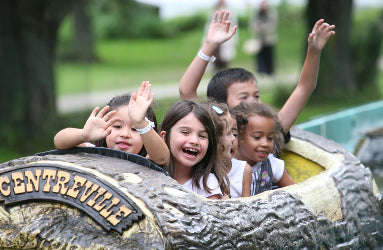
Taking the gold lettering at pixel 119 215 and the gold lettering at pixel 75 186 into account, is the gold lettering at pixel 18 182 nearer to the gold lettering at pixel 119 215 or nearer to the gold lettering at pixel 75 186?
the gold lettering at pixel 75 186

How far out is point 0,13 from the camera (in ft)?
23.9

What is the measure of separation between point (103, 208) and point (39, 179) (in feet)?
1.08

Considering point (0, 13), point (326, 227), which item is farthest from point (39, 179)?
point (0, 13)

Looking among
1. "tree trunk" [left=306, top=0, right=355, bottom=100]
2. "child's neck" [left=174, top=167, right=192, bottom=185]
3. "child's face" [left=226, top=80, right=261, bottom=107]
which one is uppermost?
"tree trunk" [left=306, top=0, right=355, bottom=100]

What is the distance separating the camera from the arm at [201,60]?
12.7 feet

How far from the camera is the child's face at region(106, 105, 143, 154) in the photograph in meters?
3.12

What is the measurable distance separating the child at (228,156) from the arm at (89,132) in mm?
597

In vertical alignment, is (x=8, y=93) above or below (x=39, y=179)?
above

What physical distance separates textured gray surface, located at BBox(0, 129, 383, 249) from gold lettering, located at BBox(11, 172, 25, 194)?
0.07 m

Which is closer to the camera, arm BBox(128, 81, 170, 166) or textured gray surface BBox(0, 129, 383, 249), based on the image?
textured gray surface BBox(0, 129, 383, 249)

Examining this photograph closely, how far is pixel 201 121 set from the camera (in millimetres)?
3088

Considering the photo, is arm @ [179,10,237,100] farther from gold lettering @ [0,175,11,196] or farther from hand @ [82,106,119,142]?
gold lettering @ [0,175,11,196]

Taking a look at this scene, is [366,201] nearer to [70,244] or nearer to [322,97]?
[70,244]

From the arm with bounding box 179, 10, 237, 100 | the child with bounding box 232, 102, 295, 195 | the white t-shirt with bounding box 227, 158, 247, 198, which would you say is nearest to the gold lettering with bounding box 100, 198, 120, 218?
the white t-shirt with bounding box 227, 158, 247, 198
